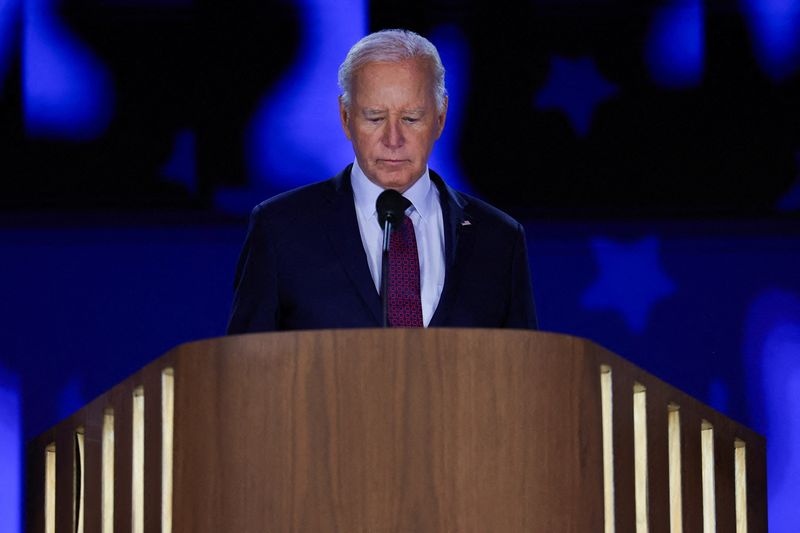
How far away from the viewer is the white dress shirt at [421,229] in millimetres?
2938

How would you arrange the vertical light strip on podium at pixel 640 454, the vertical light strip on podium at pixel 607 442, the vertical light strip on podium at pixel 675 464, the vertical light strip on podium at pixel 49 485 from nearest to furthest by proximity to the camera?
the vertical light strip on podium at pixel 607 442 < the vertical light strip on podium at pixel 640 454 < the vertical light strip on podium at pixel 675 464 < the vertical light strip on podium at pixel 49 485

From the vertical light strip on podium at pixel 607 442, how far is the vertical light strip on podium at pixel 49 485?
1.08 m

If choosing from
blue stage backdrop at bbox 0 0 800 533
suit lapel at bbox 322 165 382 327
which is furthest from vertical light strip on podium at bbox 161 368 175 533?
blue stage backdrop at bbox 0 0 800 533

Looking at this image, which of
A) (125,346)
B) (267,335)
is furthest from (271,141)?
(267,335)

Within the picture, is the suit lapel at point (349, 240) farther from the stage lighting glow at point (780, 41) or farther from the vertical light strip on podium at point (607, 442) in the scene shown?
the stage lighting glow at point (780, 41)

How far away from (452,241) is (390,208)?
433mm

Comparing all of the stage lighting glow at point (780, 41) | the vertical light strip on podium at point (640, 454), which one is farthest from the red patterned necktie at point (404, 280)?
the stage lighting glow at point (780, 41)

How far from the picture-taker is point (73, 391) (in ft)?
13.1

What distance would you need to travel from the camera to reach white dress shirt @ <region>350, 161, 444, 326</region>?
2938 mm

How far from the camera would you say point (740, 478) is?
2852 millimetres

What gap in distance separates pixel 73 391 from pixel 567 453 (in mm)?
2011

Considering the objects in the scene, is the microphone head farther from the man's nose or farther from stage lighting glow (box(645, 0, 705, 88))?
stage lighting glow (box(645, 0, 705, 88))

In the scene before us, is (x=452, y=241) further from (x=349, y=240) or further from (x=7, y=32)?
(x=7, y=32)

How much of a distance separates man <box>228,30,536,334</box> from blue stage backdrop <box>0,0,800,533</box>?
92cm
